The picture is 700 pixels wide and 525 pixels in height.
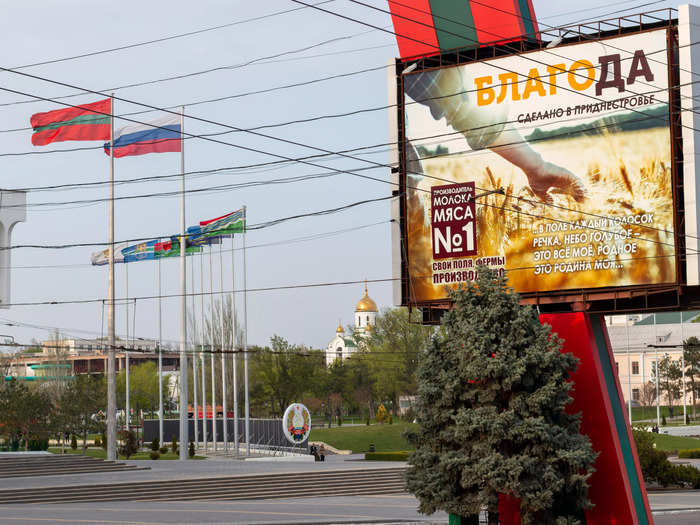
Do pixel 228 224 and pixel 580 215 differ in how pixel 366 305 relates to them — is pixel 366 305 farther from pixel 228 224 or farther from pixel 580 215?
pixel 580 215

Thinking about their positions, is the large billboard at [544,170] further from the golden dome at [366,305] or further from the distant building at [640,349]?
the golden dome at [366,305]

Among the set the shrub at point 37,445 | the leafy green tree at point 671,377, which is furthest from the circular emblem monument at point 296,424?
the leafy green tree at point 671,377

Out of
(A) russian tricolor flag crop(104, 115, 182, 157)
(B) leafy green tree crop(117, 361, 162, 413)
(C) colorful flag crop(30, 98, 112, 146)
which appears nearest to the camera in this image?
(C) colorful flag crop(30, 98, 112, 146)

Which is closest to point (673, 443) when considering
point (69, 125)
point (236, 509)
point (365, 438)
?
point (365, 438)

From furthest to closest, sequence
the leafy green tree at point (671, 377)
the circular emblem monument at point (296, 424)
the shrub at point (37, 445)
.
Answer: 1. the leafy green tree at point (671, 377)
2. the circular emblem monument at point (296, 424)
3. the shrub at point (37, 445)

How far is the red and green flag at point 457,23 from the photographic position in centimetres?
2734

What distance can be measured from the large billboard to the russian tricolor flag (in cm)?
1837

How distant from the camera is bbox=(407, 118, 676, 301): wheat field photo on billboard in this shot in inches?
979

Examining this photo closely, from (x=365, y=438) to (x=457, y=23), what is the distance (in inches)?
1955

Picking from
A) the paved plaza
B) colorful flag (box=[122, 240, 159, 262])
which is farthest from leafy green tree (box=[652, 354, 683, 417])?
the paved plaza

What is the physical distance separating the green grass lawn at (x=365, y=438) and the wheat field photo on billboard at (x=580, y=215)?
4261 cm

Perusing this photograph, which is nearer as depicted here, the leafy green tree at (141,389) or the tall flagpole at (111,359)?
the tall flagpole at (111,359)

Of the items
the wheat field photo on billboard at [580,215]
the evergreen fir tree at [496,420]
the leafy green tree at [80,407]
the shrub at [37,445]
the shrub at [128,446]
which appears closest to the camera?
the evergreen fir tree at [496,420]

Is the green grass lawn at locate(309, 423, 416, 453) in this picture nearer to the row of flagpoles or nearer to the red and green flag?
the row of flagpoles
